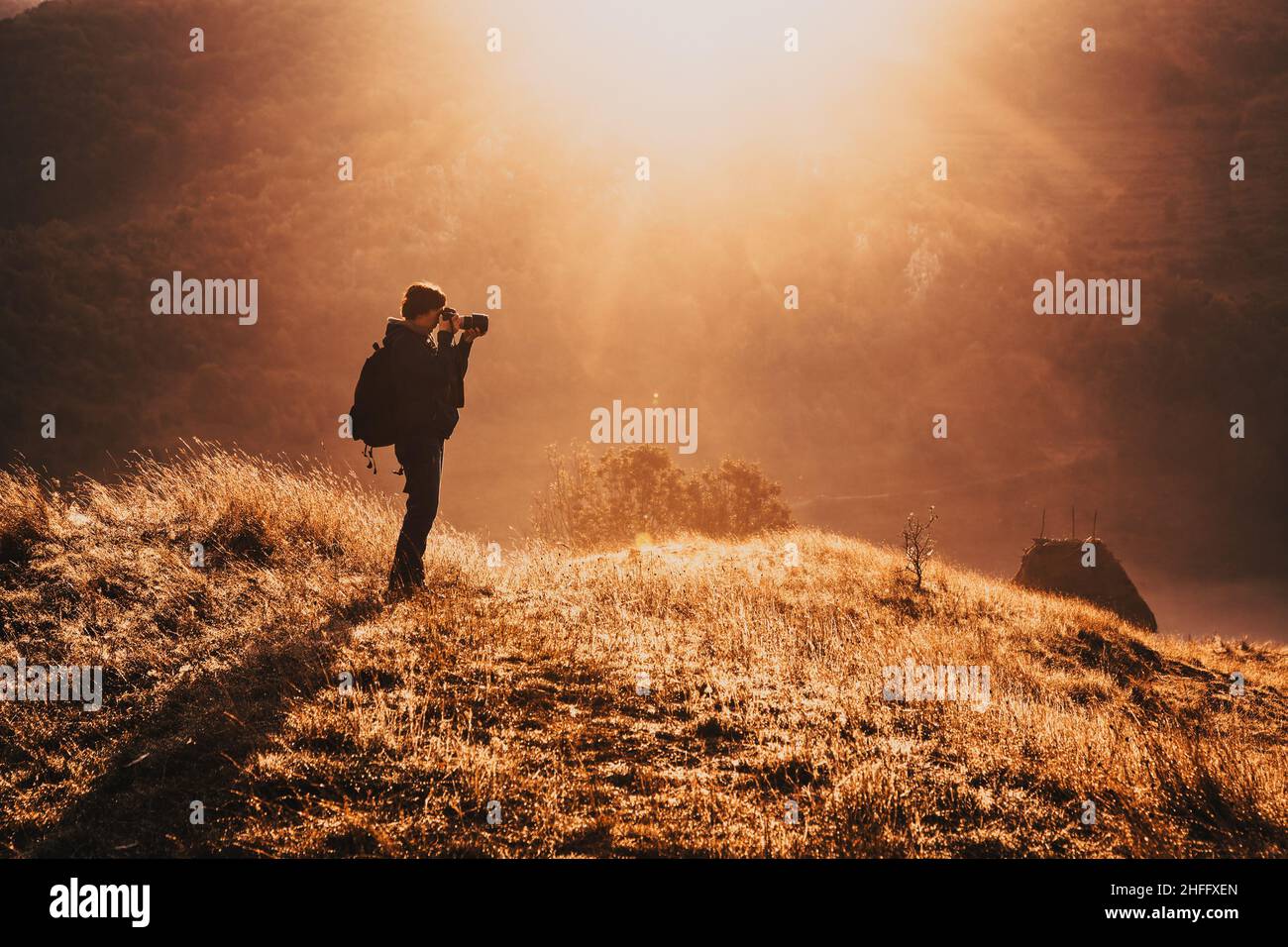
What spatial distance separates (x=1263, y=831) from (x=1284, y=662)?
1335 cm

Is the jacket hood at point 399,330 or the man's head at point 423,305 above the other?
the man's head at point 423,305

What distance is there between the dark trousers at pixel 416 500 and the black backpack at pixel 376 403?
0.69ft

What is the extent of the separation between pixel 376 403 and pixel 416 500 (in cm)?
82

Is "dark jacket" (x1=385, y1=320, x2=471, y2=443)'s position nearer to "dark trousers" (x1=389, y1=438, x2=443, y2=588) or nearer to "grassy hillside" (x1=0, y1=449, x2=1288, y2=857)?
"dark trousers" (x1=389, y1=438, x2=443, y2=588)

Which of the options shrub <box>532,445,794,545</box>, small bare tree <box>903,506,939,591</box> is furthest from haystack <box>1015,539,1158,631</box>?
shrub <box>532,445,794,545</box>

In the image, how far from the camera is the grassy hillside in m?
4.89

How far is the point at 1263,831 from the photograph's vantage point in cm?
554

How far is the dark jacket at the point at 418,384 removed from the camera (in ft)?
25.3

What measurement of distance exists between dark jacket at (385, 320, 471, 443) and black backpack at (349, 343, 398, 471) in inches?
1.8

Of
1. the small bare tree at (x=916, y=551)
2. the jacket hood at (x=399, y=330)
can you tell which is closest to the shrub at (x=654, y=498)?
the small bare tree at (x=916, y=551)

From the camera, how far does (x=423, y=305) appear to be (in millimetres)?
7914

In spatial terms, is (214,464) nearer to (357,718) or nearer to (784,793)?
(357,718)

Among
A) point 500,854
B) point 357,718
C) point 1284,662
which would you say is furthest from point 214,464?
point 1284,662

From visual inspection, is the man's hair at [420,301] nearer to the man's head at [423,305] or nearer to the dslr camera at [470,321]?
the man's head at [423,305]
